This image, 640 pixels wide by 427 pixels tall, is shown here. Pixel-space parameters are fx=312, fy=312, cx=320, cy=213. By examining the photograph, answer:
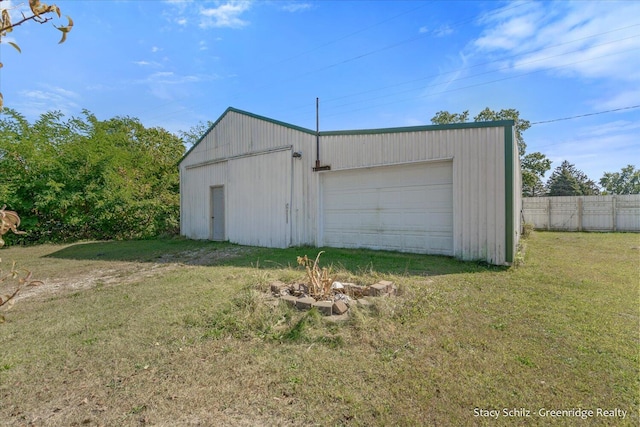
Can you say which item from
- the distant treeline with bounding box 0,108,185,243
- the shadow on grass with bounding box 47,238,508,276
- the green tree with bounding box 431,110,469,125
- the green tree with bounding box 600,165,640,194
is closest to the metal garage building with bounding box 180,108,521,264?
the shadow on grass with bounding box 47,238,508,276

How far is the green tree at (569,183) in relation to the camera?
33.8m

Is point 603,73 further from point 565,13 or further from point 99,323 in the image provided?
point 99,323

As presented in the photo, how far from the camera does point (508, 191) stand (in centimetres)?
601

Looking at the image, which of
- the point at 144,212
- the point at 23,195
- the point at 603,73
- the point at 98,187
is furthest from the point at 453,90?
the point at 23,195

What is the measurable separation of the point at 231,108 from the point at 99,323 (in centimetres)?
922

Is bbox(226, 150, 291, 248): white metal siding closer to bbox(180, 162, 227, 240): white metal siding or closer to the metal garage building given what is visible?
the metal garage building

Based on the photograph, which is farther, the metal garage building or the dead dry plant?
the metal garage building

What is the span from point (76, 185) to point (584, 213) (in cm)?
2298

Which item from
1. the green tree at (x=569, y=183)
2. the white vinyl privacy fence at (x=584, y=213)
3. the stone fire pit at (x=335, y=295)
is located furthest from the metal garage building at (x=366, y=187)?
the green tree at (x=569, y=183)

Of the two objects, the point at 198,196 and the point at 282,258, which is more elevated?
the point at 198,196

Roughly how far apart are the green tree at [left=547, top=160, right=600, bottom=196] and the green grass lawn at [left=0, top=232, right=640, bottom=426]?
119 ft

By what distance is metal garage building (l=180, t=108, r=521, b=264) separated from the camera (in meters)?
6.32

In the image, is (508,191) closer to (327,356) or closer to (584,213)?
(327,356)

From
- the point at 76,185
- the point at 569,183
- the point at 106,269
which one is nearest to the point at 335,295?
the point at 106,269
